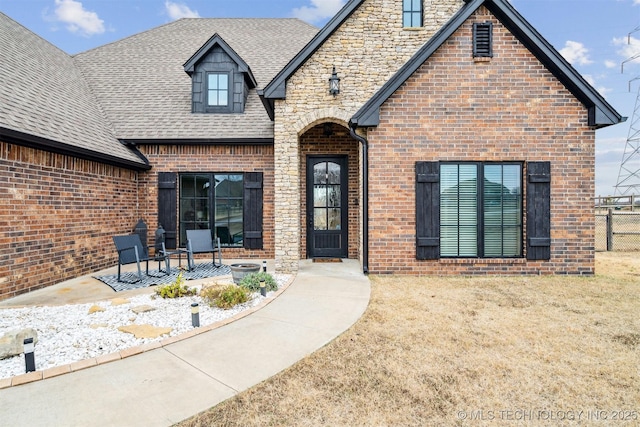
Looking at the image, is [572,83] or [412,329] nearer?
[412,329]

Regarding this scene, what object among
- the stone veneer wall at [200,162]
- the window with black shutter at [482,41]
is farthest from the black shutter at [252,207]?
the window with black shutter at [482,41]

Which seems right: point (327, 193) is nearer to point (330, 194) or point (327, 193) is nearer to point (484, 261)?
point (330, 194)

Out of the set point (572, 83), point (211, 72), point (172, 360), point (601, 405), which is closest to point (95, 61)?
point (211, 72)

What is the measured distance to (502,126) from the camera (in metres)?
7.03

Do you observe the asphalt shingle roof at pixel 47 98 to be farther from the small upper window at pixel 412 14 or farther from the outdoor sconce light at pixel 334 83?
the small upper window at pixel 412 14

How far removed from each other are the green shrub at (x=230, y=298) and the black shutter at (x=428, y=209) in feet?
12.7

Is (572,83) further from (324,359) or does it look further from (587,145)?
(324,359)

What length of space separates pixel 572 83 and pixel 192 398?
858 centimetres

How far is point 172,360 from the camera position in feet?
10.8

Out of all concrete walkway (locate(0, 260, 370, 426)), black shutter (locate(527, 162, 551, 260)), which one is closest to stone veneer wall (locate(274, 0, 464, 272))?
concrete walkway (locate(0, 260, 370, 426))

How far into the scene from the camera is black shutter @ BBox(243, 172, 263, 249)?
9.15 m

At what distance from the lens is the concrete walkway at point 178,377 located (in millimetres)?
2477

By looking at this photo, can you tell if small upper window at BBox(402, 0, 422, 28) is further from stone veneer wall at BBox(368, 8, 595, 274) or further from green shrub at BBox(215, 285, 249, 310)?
green shrub at BBox(215, 285, 249, 310)

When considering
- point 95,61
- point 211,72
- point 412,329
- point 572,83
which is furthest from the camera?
point 95,61
